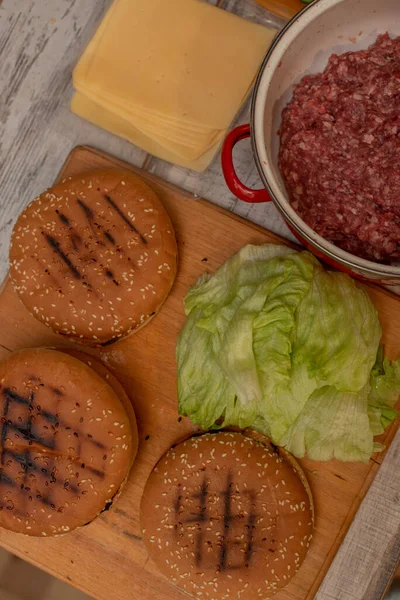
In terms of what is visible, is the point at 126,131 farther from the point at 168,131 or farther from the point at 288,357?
the point at 288,357

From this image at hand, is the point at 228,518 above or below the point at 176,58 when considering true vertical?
below

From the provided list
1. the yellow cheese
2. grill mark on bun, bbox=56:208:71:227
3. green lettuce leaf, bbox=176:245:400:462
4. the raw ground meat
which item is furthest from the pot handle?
grill mark on bun, bbox=56:208:71:227

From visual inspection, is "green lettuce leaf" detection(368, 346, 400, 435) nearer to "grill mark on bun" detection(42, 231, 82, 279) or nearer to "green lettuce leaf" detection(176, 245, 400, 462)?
"green lettuce leaf" detection(176, 245, 400, 462)

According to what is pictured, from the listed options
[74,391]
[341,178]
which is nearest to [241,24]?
[341,178]

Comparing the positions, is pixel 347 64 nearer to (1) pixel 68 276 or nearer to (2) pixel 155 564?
(1) pixel 68 276

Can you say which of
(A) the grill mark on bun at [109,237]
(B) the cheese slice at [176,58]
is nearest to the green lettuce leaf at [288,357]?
(A) the grill mark on bun at [109,237]

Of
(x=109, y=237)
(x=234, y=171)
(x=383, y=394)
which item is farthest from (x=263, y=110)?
(x=383, y=394)

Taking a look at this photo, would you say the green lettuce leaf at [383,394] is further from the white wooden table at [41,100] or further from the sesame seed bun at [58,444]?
the white wooden table at [41,100]
